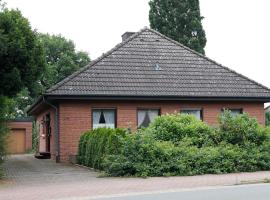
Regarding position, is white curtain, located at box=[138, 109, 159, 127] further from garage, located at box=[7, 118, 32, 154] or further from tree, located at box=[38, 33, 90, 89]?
tree, located at box=[38, 33, 90, 89]

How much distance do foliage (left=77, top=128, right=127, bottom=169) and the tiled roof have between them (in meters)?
2.86

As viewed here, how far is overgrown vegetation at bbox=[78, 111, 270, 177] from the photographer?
60.8ft

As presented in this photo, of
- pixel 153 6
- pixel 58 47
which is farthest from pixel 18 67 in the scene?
pixel 58 47

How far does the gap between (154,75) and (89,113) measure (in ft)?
13.4

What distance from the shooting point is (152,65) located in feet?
95.7

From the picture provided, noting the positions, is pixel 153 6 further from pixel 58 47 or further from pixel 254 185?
pixel 254 185

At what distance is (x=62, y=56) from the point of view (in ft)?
204

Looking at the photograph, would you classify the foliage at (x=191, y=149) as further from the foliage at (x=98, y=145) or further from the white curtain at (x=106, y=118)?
the white curtain at (x=106, y=118)

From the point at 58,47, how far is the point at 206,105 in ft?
123

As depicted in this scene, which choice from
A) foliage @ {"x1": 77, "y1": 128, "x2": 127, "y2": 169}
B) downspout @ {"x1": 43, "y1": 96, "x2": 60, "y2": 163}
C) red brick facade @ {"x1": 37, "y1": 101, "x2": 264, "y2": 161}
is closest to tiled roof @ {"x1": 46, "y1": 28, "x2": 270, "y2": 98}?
red brick facade @ {"x1": 37, "y1": 101, "x2": 264, "y2": 161}

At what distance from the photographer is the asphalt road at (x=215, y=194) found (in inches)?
481

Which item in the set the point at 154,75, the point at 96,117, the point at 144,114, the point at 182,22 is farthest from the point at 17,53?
the point at 182,22

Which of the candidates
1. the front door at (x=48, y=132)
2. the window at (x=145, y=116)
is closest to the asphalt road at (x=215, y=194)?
the window at (x=145, y=116)

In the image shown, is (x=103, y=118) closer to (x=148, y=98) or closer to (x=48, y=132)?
(x=148, y=98)
